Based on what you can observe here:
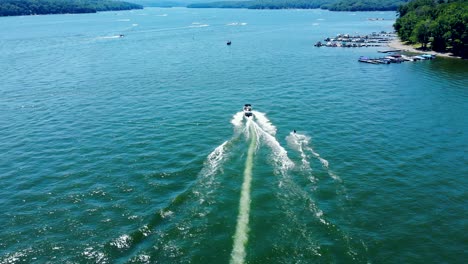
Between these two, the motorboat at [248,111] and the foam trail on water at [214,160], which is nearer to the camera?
the foam trail on water at [214,160]

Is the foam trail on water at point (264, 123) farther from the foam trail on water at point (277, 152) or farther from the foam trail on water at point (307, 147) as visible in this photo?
the foam trail on water at point (307, 147)

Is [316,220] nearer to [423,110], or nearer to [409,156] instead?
[409,156]

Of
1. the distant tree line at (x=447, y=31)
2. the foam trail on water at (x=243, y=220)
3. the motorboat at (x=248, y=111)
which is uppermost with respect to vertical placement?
the distant tree line at (x=447, y=31)

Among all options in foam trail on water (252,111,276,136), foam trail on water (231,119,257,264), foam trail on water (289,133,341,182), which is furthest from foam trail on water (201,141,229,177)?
foam trail on water (289,133,341,182)

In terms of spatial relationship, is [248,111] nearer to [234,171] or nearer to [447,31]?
[234,171]

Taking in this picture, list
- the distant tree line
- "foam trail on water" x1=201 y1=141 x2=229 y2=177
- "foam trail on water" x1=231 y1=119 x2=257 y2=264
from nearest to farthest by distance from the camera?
"foam trail on water" x1=231 y1=119 x2=257 y2=264
"foam trail on water" x1=201 y1=141 x2=229 y2=177
the distant tree line

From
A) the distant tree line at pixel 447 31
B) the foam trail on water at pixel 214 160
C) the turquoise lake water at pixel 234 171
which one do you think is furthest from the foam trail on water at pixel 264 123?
the distant tree line at pixel 447 31

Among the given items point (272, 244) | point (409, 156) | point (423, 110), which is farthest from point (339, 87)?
point (272, 244)

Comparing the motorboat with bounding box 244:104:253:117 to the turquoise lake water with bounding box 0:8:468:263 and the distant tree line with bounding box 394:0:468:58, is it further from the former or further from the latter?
the distant tree line with bounding box 394:0:468:58
